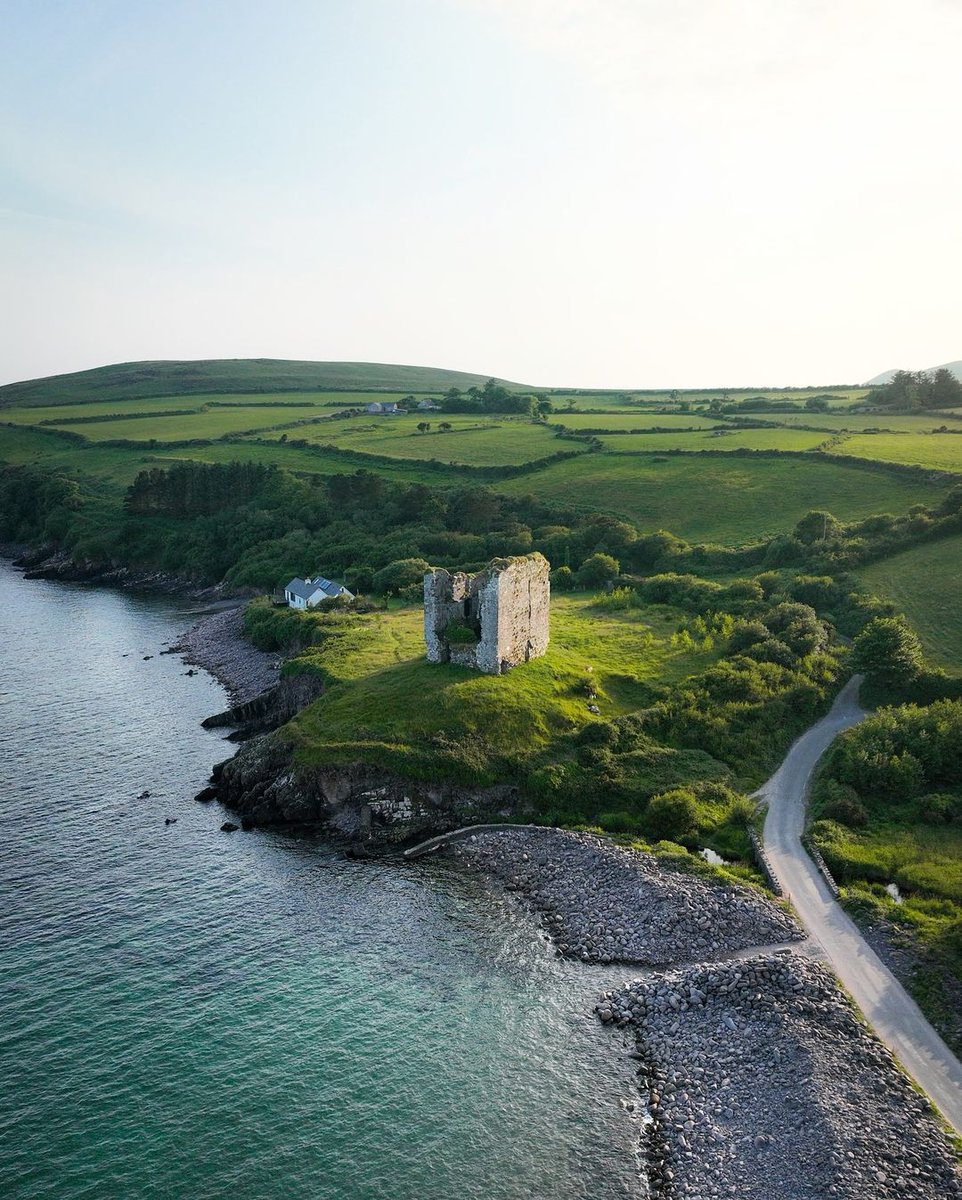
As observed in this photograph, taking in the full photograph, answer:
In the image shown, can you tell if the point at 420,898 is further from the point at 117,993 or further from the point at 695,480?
the point at 695,480

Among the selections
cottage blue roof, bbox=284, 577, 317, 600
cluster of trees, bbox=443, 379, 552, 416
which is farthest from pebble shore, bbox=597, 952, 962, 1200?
cluster of trees, bbox=443, 379, 552, 416

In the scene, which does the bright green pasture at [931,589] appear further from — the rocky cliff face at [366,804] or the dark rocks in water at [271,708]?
the dark rocks in water at [271,708]

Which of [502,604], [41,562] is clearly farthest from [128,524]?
[502,604]

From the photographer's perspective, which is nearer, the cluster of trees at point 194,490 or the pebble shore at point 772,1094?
the pebble shore at point 772,1094

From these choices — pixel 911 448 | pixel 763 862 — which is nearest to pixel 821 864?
pixel 763 862

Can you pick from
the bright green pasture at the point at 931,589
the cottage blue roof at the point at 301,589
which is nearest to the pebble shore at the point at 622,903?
the bright green pasture at the point at 931,589

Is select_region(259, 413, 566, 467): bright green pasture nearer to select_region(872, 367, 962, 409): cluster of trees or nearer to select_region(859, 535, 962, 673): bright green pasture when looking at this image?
select_region(872, 367, 962, 409): cluster of trees
